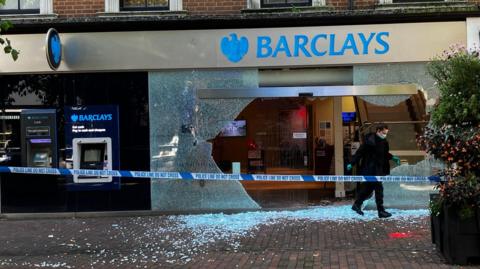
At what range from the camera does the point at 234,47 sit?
1026 centimetres

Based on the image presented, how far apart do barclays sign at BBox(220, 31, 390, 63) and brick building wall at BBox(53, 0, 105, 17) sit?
2.52 metres

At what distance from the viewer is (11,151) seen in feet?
34.8

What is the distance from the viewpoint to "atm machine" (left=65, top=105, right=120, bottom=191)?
Result: 1055cm

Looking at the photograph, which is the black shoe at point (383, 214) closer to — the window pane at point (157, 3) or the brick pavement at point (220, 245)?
the brick pavement at point (220, 245)

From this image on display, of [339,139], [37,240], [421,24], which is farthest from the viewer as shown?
[339,139]

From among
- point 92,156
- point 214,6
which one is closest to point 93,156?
point 92,156

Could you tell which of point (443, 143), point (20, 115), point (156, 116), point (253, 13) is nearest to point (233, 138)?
point (156, 116)

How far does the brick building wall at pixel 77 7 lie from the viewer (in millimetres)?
10602

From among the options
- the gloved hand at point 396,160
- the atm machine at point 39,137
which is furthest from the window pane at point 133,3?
the gloved hand at point 396,160

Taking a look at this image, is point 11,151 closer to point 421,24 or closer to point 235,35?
point 235,35

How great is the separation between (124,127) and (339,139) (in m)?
4.40

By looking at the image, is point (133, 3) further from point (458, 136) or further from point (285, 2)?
point (458, 136)

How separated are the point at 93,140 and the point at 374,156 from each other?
17.1ft

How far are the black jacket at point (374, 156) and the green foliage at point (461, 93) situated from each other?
2703 mm
